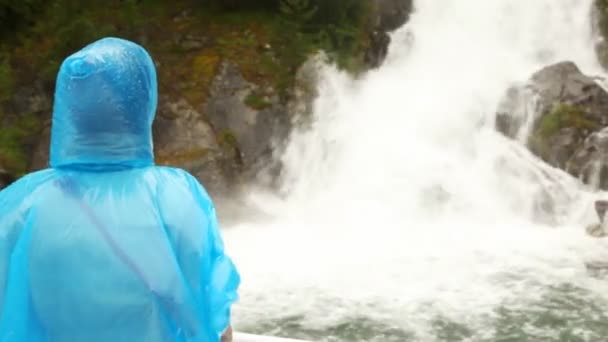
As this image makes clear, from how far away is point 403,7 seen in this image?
13750 mm

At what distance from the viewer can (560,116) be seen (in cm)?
995

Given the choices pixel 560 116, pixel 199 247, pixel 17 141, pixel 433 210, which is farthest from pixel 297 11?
pixel 199 247

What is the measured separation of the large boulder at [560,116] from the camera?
956 centimetres

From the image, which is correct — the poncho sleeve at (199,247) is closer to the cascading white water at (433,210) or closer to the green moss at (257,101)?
the cascading white water at (433,210)

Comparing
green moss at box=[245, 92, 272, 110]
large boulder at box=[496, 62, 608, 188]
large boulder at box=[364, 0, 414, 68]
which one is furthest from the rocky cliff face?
large boulder at box=[496, 62, 608, 188]

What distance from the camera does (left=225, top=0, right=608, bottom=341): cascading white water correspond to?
647 cm

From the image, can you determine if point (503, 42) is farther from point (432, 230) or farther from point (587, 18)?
point (432, 230)

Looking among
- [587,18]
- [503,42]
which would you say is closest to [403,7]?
[503,42]

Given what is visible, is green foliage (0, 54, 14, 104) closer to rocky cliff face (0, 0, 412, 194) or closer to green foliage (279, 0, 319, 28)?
rocky cliff face (0, 0, 412, 194)

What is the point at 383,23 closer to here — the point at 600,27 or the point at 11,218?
the point at 600,27

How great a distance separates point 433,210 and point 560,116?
2.46m

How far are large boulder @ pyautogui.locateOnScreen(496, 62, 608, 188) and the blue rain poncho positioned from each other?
8.92m

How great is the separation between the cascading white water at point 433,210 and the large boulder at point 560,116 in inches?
10.1

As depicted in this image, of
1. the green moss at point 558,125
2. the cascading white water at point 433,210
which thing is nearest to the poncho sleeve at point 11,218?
the cascading white water at point 433,210
